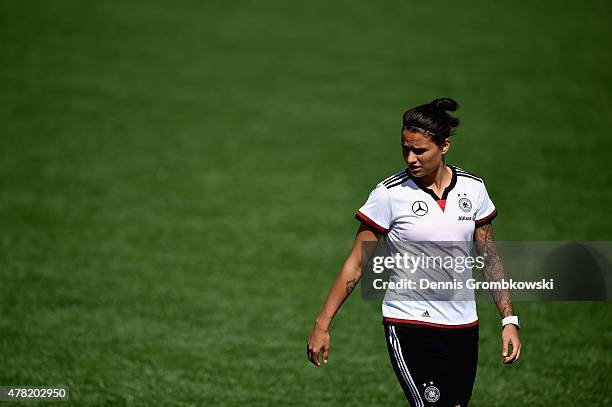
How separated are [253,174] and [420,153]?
10.7 metres

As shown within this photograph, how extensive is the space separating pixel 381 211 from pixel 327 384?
367 cm

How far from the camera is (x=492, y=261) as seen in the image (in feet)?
17.1

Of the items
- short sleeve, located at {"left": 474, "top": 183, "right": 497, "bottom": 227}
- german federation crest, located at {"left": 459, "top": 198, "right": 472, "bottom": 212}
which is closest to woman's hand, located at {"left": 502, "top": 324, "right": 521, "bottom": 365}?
short sleeve, located at {"left": 474, "top": 183, "right": 497, "bottom": 227}

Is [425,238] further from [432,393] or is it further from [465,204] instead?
[432,393]

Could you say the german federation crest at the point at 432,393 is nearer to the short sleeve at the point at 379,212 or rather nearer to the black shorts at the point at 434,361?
the black shorts at the point at 434,361

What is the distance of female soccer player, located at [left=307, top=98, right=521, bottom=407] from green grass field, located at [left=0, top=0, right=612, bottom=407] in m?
2.76

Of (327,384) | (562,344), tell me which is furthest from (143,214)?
(562,344)

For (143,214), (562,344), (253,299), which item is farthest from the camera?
(143,214)

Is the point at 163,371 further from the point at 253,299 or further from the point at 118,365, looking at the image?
the point at 253,299

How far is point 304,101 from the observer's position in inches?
771

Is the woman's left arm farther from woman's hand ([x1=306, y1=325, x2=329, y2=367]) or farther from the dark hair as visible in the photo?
woman's hand ([x1=306, y1=325, x2=329, y2=367])

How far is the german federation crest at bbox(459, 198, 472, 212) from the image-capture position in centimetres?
499

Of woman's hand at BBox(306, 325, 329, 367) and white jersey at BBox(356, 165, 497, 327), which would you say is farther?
woman's hand at BBox(306, 325, 329, 367)

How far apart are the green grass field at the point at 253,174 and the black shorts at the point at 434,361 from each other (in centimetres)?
272
